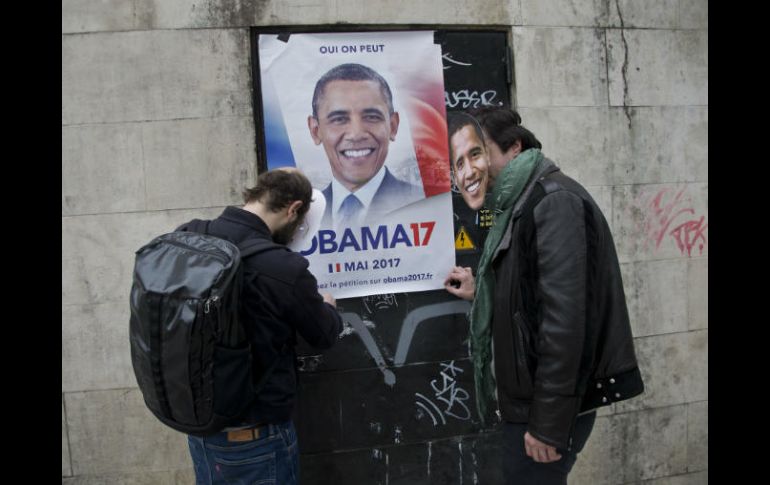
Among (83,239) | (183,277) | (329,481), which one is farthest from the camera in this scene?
(329,481)

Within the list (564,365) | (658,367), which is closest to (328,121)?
(564,365)

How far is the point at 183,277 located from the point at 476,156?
2134mm

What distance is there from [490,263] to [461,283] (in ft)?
3.77

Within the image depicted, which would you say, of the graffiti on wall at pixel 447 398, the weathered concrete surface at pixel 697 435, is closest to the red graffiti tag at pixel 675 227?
the weathered concrete surface at pixel 697 435

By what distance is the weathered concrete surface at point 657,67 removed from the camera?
13.4 ft

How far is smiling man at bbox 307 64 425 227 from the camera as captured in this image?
369 cm

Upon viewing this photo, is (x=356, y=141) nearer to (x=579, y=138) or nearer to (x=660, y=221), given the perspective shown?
(x=579, y=138)

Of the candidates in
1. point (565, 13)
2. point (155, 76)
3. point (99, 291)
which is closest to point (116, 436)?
point (99, 291)

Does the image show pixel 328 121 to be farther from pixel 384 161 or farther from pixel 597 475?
pixel 597 475

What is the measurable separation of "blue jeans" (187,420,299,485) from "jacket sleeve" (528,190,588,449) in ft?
3.66

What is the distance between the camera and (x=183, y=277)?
7.41ft

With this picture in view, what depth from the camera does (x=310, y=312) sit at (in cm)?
246

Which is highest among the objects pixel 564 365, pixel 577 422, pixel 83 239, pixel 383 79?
pixel 383 79

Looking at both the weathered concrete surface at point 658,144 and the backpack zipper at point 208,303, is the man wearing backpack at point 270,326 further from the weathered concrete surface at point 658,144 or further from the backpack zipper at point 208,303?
the weathered concrete surface at point 658,144
